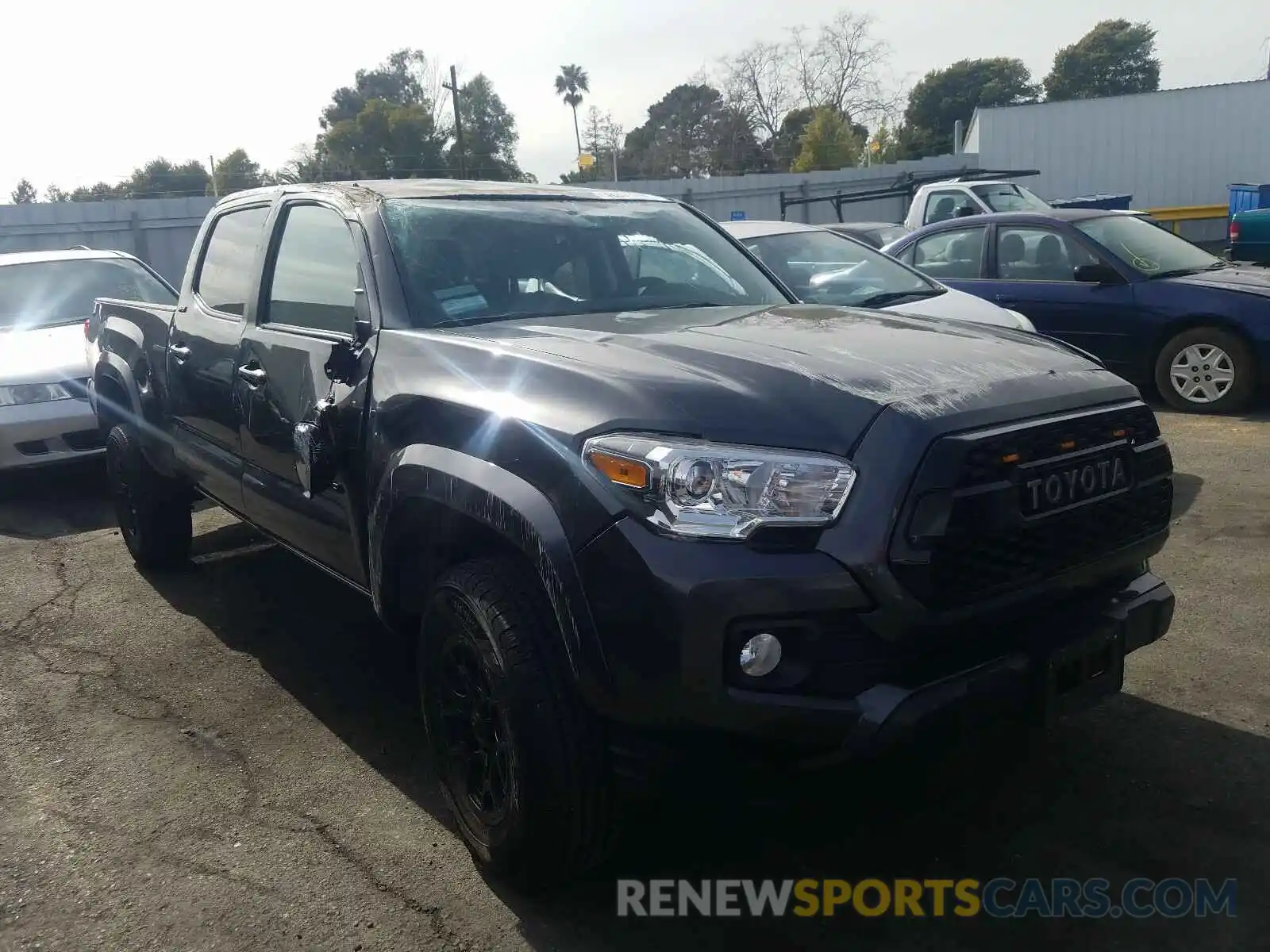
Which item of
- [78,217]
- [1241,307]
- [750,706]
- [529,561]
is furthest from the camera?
[78,217]

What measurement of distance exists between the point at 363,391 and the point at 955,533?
5.71 ft

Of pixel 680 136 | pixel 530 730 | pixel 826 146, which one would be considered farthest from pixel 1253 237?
pixel 680 136

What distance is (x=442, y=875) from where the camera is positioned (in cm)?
290

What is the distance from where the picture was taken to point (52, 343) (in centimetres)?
763

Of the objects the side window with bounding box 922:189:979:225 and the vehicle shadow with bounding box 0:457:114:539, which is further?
the side window with bounding box 922:189:979:225

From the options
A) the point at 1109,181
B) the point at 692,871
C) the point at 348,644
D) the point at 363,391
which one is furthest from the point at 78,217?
the point at 1109,181

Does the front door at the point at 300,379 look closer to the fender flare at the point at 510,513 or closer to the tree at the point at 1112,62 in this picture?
the fender flare at the point at 510,513

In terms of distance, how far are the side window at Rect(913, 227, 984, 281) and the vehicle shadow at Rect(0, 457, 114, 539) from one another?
6644 millimetres

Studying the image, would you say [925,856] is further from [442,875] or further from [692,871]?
[442,875]

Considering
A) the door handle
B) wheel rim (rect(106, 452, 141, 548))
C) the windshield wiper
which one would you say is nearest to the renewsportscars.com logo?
the door handle

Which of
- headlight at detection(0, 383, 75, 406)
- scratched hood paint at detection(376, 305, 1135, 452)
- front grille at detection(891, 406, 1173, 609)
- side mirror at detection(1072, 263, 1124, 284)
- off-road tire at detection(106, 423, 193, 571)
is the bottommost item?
off-road tire at detection(106, 423, 193, 571)

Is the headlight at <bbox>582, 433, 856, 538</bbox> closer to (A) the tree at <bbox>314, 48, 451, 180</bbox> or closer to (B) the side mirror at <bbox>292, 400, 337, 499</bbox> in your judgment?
(B) the side mirror at <bbox>292, 400, 337, 499</bbox>

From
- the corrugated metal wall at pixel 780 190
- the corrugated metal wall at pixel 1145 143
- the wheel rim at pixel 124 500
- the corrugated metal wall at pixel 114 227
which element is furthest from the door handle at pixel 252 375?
the corrugated metal wall at pixel 1145 143

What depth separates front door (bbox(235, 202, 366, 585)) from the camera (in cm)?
342
